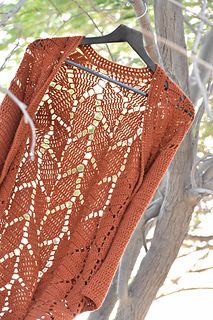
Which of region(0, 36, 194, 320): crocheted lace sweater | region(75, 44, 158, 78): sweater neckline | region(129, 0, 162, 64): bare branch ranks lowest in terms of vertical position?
region(0, 36, 194, 320): crocheted lace sweater

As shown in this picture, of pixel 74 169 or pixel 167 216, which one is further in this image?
pixel 167 216

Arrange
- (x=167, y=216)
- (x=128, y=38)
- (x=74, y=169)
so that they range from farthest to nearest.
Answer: (x=167, y=216), (x=74, y=169), (x=128, y=38)

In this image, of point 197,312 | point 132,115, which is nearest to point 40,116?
point 132,115

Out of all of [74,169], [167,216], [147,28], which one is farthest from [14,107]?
[167,216]

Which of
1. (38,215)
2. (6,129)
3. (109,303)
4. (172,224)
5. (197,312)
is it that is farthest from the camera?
(197,312)

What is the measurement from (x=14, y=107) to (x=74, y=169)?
210 mm

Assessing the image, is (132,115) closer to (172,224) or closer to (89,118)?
(89,118)

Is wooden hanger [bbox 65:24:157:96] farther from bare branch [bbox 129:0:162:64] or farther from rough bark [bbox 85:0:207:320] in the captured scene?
rough bark [bbox 85:0:207:320]

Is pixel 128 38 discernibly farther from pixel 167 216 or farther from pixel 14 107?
pixel 167 216

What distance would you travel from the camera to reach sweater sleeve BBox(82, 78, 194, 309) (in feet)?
4.56

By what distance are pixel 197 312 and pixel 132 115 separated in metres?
1.43

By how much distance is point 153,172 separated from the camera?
4.68ft

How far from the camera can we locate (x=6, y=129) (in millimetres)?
1377

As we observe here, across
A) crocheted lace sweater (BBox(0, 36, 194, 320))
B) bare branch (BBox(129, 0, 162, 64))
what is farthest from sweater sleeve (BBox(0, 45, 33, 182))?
bare branch (BBox(129, 0, 162, 64))
